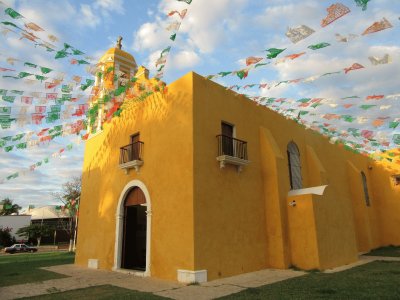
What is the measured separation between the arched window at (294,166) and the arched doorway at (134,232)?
6.87 meters

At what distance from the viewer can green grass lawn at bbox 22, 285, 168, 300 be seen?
6.94 metres

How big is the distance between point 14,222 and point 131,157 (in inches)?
1430

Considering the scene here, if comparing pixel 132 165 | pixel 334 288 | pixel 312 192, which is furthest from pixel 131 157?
pixel 334 288

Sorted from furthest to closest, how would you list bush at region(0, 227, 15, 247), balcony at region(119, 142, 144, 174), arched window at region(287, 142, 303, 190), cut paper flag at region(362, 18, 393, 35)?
1. bush at region(0, 227, 15, 247)
2. arched window at region(287, 142, 303, 190)
3. balcony at region(119, 142, 144, 174)
4. cut paper flag at region(362, 18, 393, 35)

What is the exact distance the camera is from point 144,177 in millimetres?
11078

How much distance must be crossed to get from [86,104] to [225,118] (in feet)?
16.1

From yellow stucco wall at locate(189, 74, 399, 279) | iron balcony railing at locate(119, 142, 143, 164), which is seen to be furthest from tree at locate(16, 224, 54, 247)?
yellow stucco wall at locate(189, 74, 399, 279)

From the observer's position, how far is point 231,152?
10.8 metres

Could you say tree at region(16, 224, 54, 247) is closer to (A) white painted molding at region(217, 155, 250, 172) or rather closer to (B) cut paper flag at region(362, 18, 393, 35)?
(A) white painted molding at region(217, 155, 250, 172)

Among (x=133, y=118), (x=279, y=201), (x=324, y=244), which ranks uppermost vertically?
(x=133, y=118)

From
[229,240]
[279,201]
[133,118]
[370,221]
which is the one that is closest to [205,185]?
[229,240]

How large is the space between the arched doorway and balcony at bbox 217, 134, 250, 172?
3469 millimetres

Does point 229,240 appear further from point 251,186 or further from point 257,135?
point 257,135

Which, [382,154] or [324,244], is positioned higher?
[382,154]
